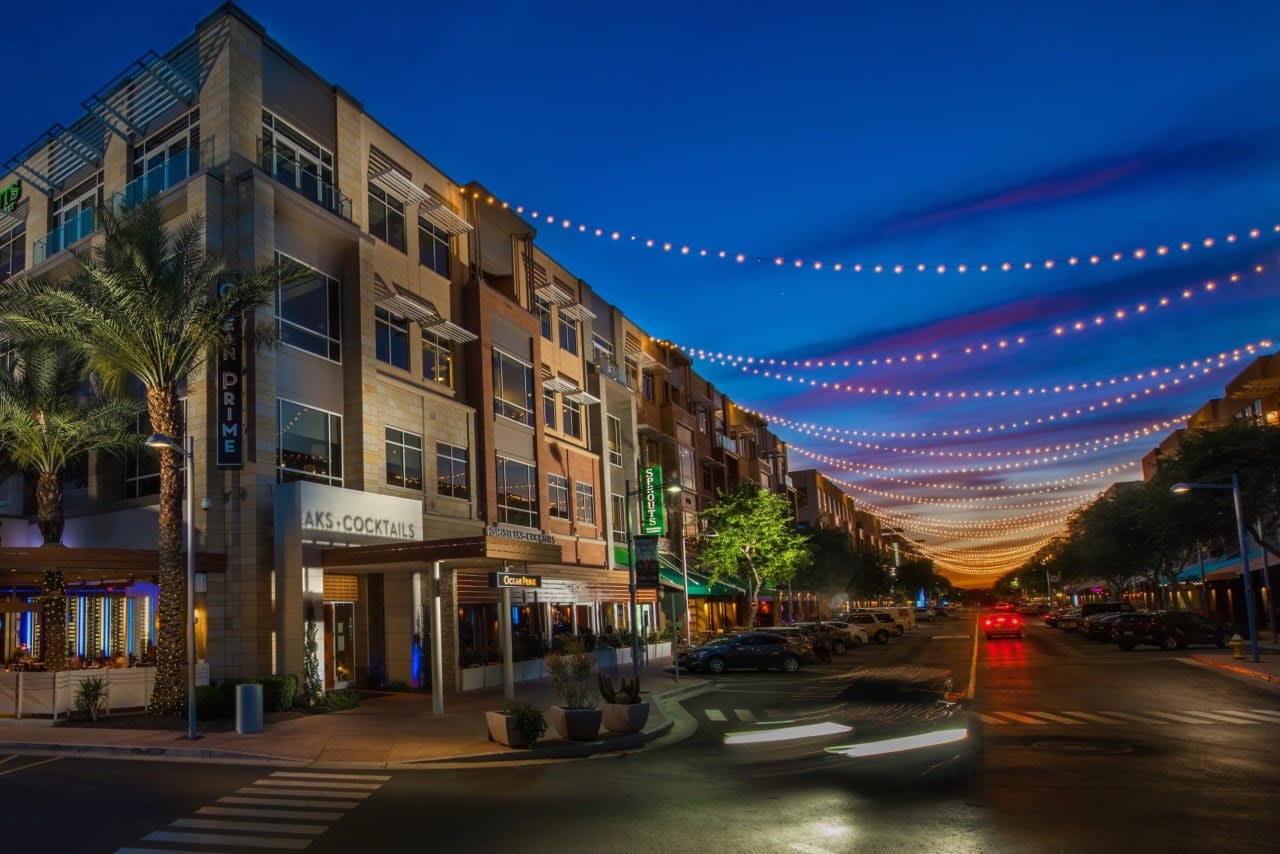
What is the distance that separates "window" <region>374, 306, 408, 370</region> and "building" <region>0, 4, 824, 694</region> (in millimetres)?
95

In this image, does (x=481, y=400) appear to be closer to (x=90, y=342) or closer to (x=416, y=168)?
(x=416, y=168)

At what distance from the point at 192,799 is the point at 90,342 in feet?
42.2

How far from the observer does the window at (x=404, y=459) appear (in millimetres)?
29281

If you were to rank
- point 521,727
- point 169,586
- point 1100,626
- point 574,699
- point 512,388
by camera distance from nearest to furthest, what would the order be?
point 521,727 < point 574,699 < point 169,586 < point 512,388 < point 1100,626

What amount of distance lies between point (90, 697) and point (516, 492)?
17727 millimetres

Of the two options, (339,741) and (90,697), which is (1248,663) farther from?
(90,697)

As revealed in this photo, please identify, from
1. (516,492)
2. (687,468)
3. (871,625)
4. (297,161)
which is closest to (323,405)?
(297,161)

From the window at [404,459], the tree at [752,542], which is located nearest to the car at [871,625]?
the tree at [752,542]

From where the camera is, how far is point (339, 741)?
17797 mm

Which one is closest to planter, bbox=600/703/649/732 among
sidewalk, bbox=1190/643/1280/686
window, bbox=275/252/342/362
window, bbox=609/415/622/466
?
window, bbox=275/252/342/362

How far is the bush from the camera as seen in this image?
22188mm

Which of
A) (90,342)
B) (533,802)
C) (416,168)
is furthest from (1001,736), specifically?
(416,168)

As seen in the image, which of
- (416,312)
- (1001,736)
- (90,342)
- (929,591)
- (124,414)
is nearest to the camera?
(1001,736)

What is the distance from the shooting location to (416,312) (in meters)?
31.2
